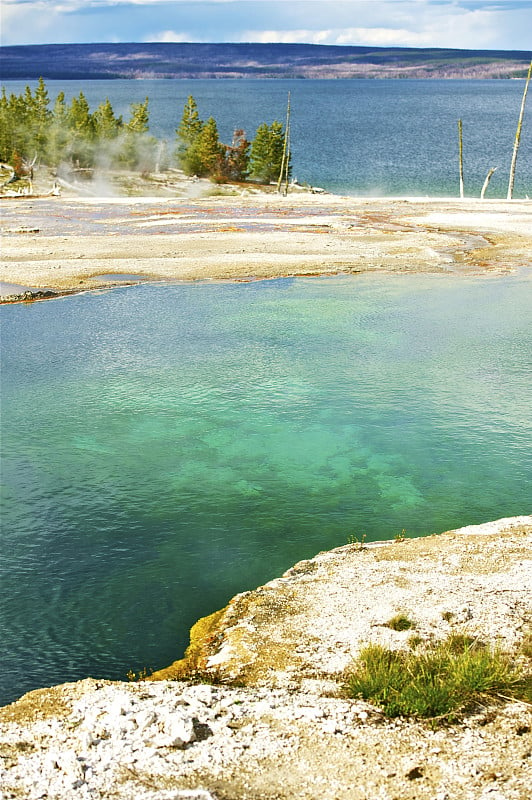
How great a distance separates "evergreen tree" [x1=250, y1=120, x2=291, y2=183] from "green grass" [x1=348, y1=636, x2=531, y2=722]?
67561 millimetres

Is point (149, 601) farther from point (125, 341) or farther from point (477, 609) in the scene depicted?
point (125, 341)

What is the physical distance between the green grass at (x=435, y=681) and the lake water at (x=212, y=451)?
3.20 m

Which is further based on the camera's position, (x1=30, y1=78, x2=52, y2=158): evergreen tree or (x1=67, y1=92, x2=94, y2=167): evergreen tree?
(x1=67, y1=92, x2=94, y2=167): evergreen tree

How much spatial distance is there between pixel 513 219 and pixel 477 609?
41505 mm

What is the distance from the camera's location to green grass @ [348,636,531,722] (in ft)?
28.1

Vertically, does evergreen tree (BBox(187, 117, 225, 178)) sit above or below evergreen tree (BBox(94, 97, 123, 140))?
below

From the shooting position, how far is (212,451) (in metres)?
18.1

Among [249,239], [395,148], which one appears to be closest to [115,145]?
[249,239]

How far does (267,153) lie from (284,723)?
226 ft

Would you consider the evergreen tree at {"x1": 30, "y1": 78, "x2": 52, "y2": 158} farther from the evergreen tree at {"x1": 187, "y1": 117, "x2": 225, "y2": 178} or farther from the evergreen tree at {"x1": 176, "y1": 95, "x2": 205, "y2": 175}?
the evergreen tree at {"x1": 187, "y1": 117, "x2": 225, "y2": 178}

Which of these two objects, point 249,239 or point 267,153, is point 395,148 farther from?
point 249,239

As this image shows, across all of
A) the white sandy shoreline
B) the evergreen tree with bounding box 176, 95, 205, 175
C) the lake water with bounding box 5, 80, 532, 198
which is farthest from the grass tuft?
the evergreen tree with bounding box 176, 95, 205, 175

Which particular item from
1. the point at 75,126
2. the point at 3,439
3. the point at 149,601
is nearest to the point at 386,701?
the point at 149,601

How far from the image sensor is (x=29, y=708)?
29.9 ft
